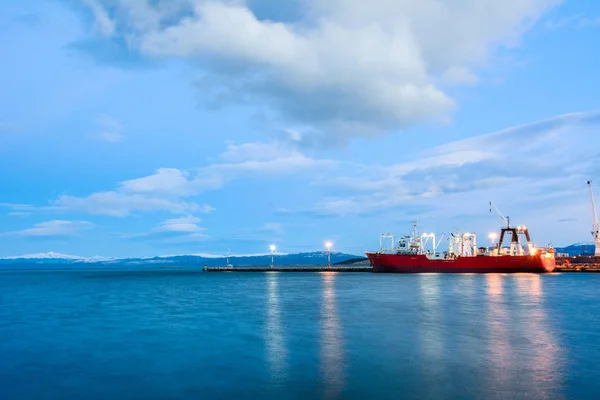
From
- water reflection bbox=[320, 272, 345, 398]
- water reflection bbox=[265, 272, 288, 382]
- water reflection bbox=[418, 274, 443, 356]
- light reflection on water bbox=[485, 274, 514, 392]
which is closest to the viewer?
water reflection bbox=[320, 272, 345, 398]

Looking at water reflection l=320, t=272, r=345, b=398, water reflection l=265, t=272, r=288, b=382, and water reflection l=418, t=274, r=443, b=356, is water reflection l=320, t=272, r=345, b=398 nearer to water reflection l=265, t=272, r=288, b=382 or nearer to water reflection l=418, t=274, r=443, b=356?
water reflection l=265, t=272, r=288, b=382

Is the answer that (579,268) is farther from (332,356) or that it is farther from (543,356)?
(332,356)

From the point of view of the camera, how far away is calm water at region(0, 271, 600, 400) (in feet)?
65.2

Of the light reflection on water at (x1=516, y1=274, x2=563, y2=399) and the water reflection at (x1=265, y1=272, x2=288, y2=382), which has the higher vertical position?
the water reflection at (x1=265, y1=272, x2=288, y2=382)

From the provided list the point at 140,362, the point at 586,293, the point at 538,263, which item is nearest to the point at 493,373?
the point at 140,362

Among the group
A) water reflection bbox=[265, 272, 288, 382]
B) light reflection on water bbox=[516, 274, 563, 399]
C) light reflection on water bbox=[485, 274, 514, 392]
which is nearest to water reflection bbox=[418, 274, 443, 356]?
light reflection on water bbox=[485, 274, 514, 392]

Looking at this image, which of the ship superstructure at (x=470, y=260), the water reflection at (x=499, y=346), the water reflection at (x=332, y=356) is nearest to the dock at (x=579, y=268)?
the ship superstructure at (x=470, y=260)

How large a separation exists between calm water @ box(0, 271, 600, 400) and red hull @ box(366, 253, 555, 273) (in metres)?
79.7

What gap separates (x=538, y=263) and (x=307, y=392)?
422 feet

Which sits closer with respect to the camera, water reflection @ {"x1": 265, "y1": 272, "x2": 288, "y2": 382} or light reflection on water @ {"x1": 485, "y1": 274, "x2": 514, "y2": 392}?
light reflection on water @ {"x1": 485, "y1": 274, "x2": 514, "y2": 392}

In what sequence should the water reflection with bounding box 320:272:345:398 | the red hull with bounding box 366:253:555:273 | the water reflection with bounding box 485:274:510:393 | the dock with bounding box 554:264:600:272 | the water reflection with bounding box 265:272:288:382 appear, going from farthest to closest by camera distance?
the dock with bounding box 554:264:600:272 → the red hull with bounding box 366:253:555:273 → the water reflection with bounding box 265:272:288:382 → the water reflection with bounding box 485:274:510:393 → the water reflection with bounding box 320:272:345:398

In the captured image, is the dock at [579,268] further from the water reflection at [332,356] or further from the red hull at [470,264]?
the water reflection at [332,356]

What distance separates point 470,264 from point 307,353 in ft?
381

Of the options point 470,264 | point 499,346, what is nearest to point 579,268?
point 470,264
